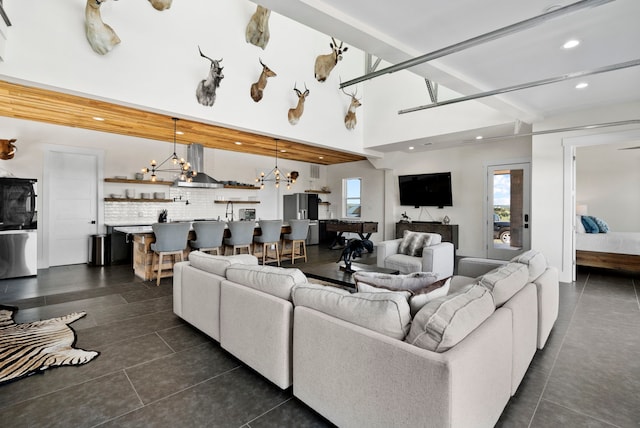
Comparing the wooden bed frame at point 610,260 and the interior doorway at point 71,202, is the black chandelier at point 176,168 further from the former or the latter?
the wooden bed frame at point 610,260

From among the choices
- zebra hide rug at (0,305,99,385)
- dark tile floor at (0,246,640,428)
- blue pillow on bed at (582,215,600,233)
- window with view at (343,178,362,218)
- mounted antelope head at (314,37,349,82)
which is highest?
mounted antelope head at (314,37,349,82)

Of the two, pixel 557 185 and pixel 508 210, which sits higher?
pixel 557 185

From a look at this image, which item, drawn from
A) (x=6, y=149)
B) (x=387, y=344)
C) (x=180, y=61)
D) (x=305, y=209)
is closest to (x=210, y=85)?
(x=180, y=61)

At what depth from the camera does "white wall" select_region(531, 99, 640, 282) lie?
464 cm

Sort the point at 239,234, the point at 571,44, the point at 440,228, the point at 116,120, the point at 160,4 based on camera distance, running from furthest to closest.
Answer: the point at 440,228 → the point at 239,234 → the point at 116,120 → the point at 160,4 → the point at 571,44

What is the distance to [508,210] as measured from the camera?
630 centimetres

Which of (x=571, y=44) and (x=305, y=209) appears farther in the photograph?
(x=305, y=209)

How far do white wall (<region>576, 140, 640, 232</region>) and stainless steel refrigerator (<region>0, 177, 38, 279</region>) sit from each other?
1061 cm

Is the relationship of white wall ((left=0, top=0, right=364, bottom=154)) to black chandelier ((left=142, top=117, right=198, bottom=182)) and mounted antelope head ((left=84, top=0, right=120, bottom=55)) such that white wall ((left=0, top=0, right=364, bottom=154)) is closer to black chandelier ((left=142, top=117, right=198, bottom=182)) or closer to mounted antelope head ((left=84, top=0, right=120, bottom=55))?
mounted antelope head ((left=84, top=0, right=120, bottom=55))

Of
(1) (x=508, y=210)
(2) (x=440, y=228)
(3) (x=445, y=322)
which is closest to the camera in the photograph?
(3) (x=445, y=322)

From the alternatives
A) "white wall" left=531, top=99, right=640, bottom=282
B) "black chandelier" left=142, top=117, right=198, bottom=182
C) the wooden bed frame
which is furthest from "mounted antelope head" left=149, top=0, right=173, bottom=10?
the wooden bed frame

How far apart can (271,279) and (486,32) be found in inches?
106

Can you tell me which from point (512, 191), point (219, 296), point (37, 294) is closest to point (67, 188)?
point (37, 294)

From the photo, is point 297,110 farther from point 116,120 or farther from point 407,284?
point 407,284
